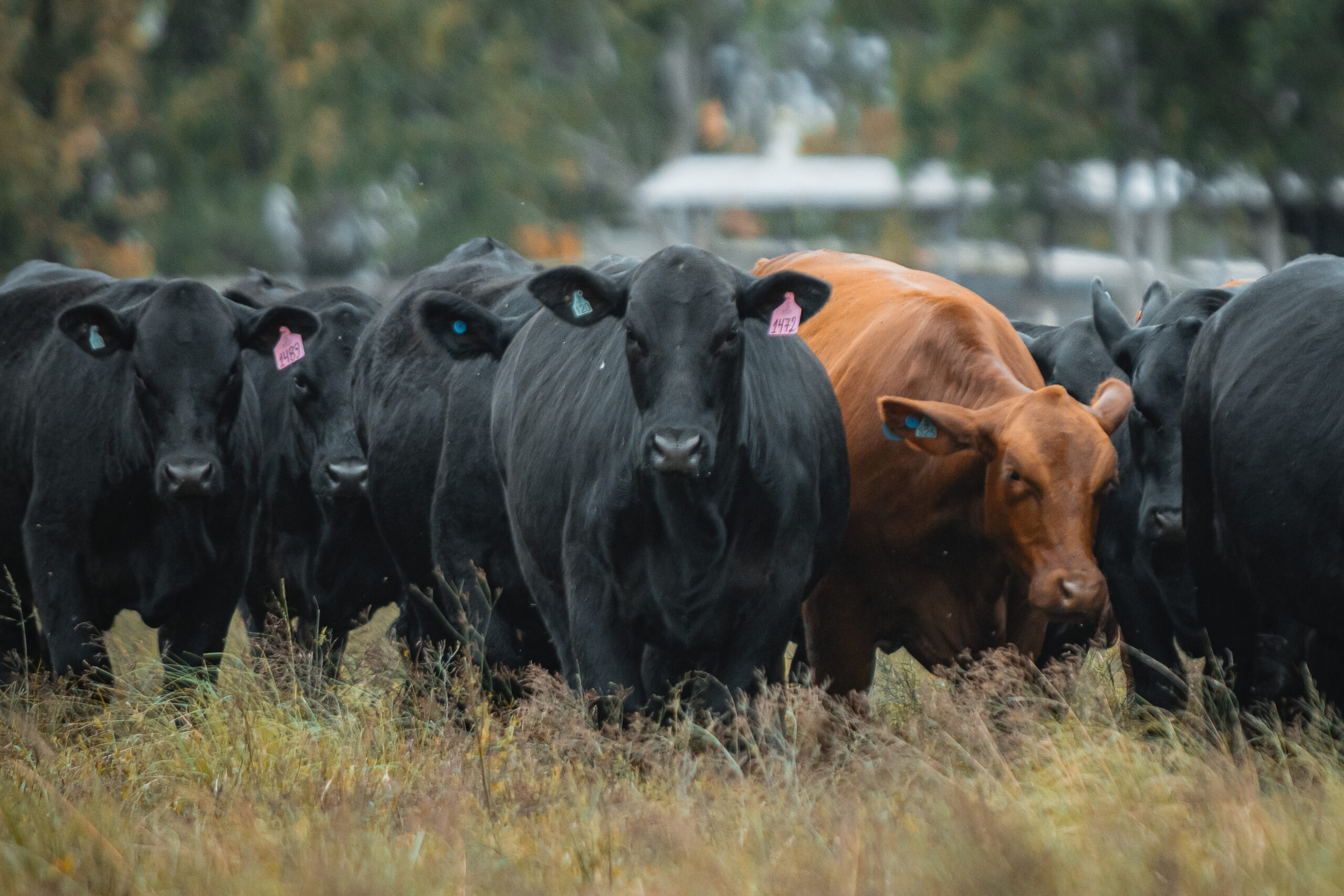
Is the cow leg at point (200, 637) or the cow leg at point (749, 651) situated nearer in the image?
the cow leg at point (749, 651)

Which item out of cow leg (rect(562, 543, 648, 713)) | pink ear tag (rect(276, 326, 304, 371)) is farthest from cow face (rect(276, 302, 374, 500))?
cow leg (rect(562, 543, 648, 713))

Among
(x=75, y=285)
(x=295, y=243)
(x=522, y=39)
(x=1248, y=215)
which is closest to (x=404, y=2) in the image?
(x=522, y=39)

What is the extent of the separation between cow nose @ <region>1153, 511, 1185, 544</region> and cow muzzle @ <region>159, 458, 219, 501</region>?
346 cm

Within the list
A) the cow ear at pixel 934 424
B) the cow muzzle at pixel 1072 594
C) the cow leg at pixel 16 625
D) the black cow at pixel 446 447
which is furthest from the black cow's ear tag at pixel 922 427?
the cow leg at pixel 16 625

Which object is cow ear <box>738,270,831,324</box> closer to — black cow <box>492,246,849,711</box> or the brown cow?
black cow <box>492,246,849,711</box>

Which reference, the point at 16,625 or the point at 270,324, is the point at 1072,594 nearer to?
the point at 270,324

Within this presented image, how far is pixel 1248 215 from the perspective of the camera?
949 inches

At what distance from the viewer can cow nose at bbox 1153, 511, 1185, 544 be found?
20.0 ft

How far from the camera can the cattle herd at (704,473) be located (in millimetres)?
5172

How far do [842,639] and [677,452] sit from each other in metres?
1.53

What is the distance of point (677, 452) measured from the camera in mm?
4805

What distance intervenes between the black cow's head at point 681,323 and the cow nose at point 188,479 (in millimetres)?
1647

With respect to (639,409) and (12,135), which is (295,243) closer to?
(12,135)

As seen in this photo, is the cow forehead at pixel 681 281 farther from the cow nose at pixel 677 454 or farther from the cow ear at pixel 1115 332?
the cow ear at pixel 1115 332
